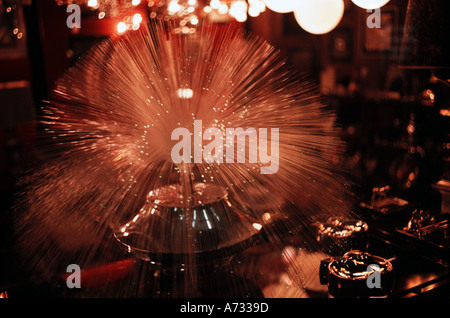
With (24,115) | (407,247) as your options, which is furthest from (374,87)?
(407,247)

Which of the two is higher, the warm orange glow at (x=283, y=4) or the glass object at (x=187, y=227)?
the warm orange glow at (x=283, y=4)

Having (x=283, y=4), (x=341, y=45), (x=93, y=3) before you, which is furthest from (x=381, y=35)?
(x=93, y=3)

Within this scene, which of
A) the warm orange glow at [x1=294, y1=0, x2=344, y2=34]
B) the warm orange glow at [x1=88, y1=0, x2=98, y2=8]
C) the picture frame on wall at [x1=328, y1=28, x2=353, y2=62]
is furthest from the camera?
the picture frame on wall at [x1=328, y1=28, x2=353, y2=62]

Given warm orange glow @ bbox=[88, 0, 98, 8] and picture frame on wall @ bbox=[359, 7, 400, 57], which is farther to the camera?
picture frame on wall @ bbox=[359, 7, 400, 57]

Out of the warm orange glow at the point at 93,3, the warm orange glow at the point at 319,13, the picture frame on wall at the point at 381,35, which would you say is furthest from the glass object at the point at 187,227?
the picture frame on wall at the point at 381,35

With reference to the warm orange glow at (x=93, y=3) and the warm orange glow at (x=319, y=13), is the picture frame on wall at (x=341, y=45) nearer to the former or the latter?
the warm orange glow at (x=319, y=13)

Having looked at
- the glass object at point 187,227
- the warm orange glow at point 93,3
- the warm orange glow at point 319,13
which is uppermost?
the warm orange glow at point 93,3

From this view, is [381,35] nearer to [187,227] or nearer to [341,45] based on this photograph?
[341,45]

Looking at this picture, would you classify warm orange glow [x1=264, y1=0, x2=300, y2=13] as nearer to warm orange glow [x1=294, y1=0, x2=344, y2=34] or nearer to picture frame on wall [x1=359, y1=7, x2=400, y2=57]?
warm orange glow [x1=294, y1=0, x2=344, y2=34]

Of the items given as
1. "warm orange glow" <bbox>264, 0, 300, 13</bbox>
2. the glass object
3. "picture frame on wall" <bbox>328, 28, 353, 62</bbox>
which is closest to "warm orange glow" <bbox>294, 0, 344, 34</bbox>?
"warm orange glow" <bbox>264, 0, 300, 13</bbox>

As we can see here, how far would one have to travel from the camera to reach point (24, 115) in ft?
10.3

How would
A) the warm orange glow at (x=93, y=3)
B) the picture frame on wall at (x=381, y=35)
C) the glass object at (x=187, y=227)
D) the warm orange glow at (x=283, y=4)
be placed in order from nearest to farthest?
the glass object at (x=187, y=227), the warm orange glow at (x=283, y=4), the warm orange glow at (x=93, y=3), the picture frame on wall at (x=381, y=35)

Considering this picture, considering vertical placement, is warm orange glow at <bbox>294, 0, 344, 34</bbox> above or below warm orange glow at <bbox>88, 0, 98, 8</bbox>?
below

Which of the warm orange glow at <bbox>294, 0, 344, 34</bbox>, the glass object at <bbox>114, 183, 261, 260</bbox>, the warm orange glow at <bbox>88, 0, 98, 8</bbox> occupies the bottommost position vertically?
the glass object at <bbox>114, 183, 261, 260</bbox>
